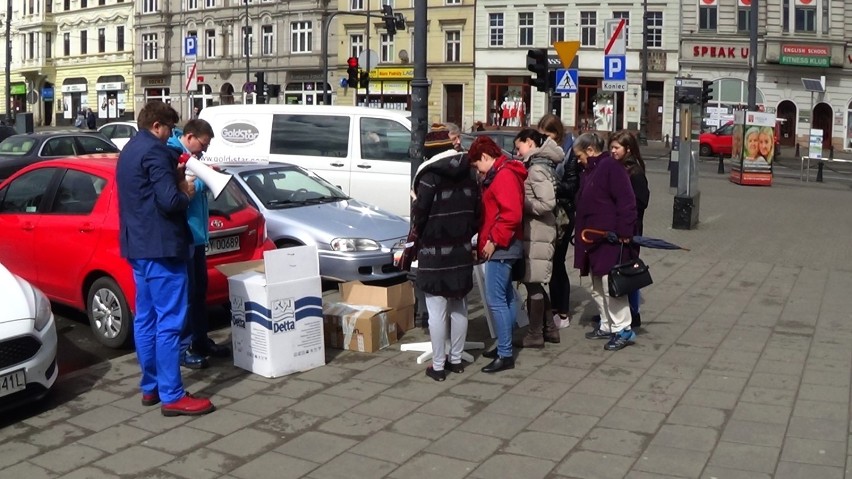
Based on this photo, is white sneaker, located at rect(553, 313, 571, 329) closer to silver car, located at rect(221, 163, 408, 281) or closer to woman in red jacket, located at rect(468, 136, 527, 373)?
woman in red jacket, located at rect(468, 136, 527, 373)

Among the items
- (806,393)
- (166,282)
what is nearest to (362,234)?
(166,282)

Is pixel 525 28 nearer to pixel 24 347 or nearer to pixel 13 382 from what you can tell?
pixel 24 347

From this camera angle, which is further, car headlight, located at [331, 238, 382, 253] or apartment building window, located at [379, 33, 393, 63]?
apartment building window, located at [379, 33, 393, 63]

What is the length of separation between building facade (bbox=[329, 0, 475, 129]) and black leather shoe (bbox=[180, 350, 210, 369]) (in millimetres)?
46269

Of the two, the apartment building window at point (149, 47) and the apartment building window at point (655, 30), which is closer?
the apartment building window at point (655, 30)

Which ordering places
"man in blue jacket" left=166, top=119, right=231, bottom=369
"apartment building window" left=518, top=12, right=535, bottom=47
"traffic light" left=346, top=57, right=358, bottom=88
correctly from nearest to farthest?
"man in blue jacket" left=166, top=119, right=231, bottom=369, "traffic light" left=346, top=57, right=358, bottom=88, "apartment building window" left=518, top=12, right=535, bottom=47

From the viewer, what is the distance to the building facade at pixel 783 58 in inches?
1905

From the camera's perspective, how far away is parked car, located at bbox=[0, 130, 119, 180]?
65.9 feet

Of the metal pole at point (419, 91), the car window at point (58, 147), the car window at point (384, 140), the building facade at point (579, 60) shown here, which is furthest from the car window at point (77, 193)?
the building facade at point (579, 60)

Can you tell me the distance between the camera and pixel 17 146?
20.6 metres

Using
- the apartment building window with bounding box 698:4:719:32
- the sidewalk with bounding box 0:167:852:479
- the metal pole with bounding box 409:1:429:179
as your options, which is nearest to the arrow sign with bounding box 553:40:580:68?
the metal pole with bounding box 409:1:429:179

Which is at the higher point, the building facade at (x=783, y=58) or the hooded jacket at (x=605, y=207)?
the building facade at (x=783, y=58)

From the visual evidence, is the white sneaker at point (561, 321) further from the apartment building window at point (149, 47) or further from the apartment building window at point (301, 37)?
Result: the apartment building window at point (149, 47)

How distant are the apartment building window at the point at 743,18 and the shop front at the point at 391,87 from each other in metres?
17.9
